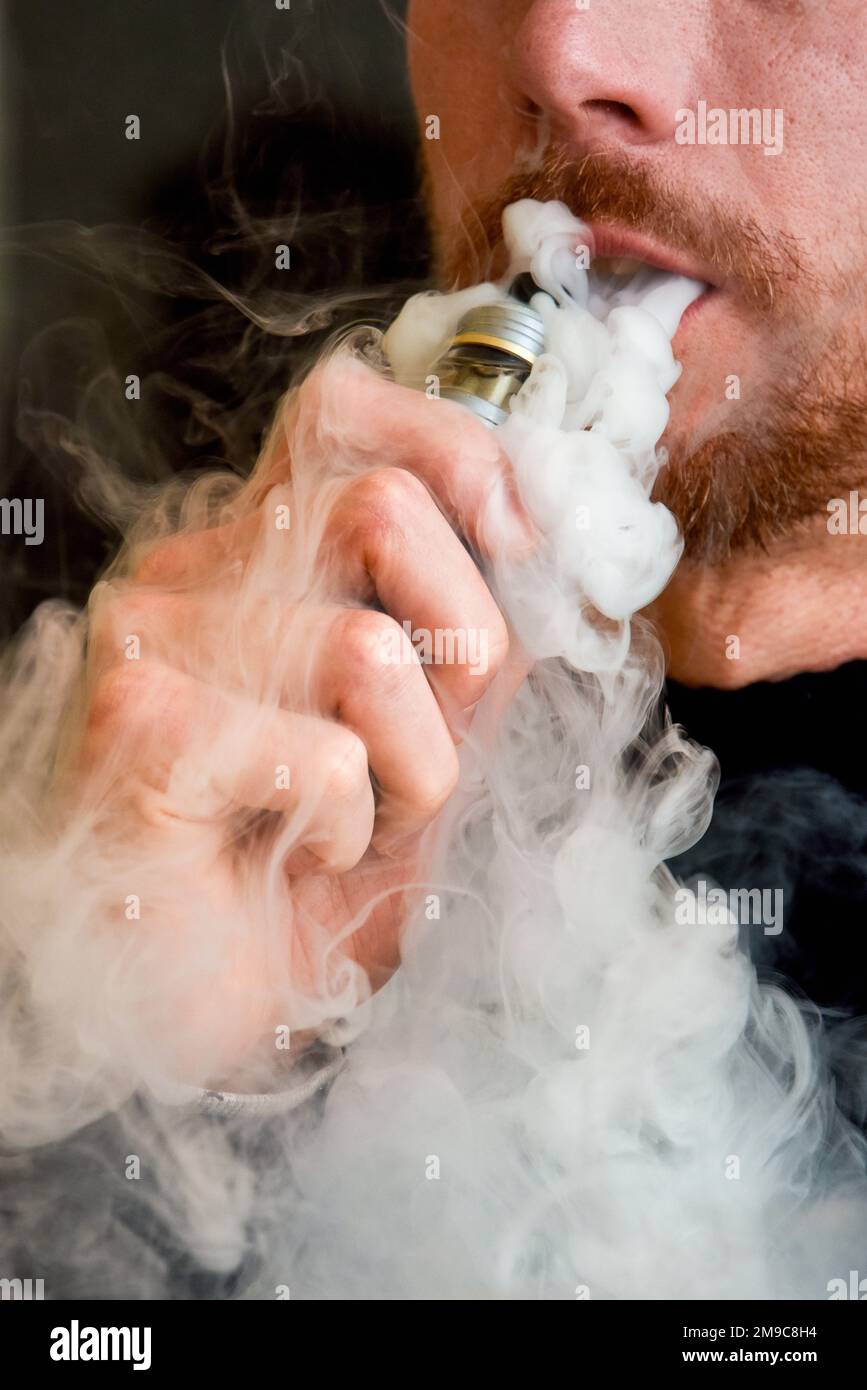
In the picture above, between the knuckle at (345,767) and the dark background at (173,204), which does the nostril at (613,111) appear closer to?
the dark background at (173,204)

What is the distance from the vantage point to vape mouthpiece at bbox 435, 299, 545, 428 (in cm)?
75

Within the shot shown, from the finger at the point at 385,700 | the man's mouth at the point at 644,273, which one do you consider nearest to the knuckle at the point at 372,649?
the finger at the point at 385,700

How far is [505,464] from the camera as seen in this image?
76cm

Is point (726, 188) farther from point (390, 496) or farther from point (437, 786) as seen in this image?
point (437, 786)

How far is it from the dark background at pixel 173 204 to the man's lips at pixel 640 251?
0.25 m

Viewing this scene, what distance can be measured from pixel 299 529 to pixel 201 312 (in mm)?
538

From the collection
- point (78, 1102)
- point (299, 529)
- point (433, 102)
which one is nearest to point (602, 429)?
point (299, 529)

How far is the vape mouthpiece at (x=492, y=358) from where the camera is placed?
2.47ft

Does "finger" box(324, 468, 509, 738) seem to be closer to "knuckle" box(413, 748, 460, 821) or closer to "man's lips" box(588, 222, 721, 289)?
"knuckle" box(413, 748, 460, 821)

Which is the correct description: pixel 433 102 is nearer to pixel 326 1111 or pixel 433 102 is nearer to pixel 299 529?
pixel 299 529

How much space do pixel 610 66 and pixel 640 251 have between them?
133mm

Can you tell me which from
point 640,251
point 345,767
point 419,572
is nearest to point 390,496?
point 419,572

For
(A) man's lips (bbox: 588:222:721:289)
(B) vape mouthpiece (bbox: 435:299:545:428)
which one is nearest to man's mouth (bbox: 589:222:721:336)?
(A) man's lips (bbox: 588:222:721:289)

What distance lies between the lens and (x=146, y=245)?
121 cm
